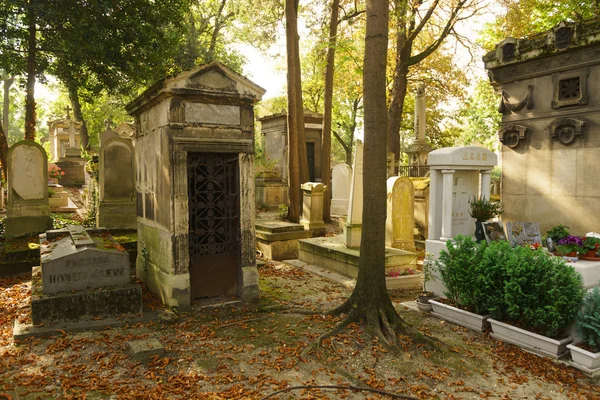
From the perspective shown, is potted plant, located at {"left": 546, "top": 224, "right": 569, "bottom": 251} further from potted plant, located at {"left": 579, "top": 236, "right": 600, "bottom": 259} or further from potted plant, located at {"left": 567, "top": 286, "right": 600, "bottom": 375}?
potted plant, located at {"left": 567, "top": 286, "right": 600, "bottom": 375}

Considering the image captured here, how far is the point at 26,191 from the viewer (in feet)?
30.6

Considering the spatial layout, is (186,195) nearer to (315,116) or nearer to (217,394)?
(217,394)

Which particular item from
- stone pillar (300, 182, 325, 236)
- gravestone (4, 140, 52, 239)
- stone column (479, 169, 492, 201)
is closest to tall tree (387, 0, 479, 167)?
stone pillar (300, 182, 325, 236)

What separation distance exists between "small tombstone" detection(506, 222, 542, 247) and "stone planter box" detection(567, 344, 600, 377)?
2135 mm

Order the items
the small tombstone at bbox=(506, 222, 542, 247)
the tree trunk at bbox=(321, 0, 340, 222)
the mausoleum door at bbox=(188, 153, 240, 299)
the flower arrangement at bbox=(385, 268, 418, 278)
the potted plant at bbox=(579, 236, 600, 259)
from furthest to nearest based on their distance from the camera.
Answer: the tree trunk at bbox=(321, 0, 340, 222)
the flower arrangement at bbox=(385, 268, 418, 278)
the small tombstone at bbox=(506, 222, 542, 247)
the mausoleum door at bbox=(188, 153, 240, 299)
the potted plant at bbox=(579, 236, 600, 259)

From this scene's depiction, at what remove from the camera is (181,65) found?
17.1 m

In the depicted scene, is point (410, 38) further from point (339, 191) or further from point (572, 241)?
point (572, 241)

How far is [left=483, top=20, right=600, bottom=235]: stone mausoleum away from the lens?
309 inches

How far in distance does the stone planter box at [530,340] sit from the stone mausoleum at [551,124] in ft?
14.0

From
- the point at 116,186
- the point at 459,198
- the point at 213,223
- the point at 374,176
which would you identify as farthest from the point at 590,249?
the point at 116,186

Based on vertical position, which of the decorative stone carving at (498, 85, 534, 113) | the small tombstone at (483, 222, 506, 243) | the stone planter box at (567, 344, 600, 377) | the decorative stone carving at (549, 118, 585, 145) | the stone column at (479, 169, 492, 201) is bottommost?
the stone planter box at (567, 344, 600, 377)

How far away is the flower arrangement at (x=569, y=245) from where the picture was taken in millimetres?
5691

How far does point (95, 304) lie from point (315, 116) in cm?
1586

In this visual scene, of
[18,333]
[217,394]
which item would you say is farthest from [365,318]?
[18,333]
